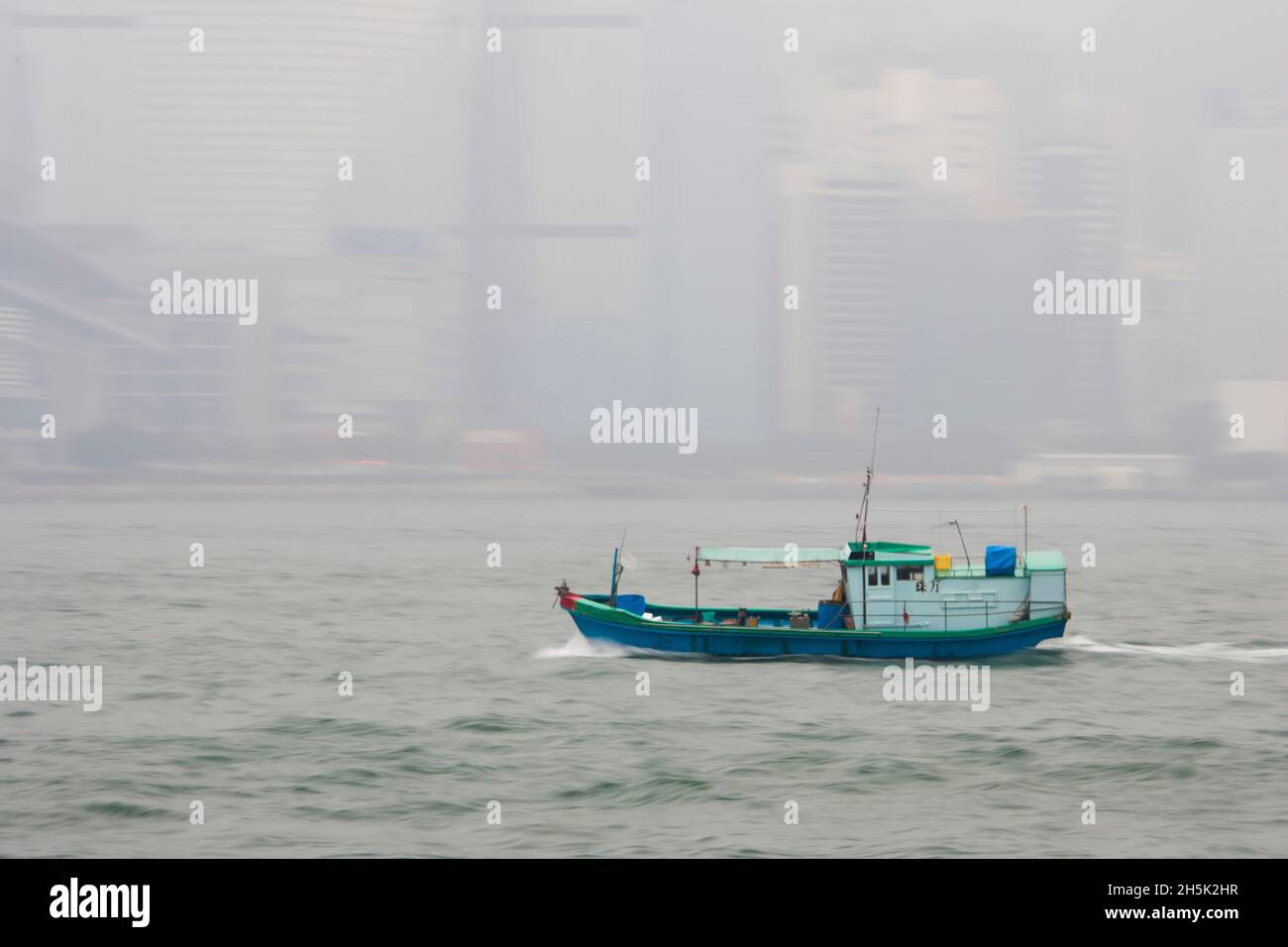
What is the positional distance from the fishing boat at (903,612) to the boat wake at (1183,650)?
859 centimetres

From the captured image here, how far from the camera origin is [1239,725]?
40.0 m

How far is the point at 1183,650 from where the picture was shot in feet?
186

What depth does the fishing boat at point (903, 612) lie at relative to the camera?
149 ft

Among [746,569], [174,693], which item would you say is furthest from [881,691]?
[746,569]

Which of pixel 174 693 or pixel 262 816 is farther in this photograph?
pixel 174 693

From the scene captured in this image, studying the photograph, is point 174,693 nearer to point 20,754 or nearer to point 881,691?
point 20,754

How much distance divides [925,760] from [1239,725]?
39.5 feet

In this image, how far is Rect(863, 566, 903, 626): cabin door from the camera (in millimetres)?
45344

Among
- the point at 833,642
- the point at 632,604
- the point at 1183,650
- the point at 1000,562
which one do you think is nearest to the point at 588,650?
the point at 632,604

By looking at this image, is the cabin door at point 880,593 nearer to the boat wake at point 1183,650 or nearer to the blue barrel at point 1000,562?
the blue barrel at point 1000,562

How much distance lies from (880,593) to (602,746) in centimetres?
1351

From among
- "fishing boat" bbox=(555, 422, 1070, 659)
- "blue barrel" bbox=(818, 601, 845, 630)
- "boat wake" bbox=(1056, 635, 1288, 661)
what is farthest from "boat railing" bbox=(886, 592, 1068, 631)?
"boat wake" bbox=(1056, 635, 1288, 661)

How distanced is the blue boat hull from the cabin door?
0.71m

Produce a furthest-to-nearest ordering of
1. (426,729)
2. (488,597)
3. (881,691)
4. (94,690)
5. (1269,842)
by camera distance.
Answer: (488,597) → (94,690) → (881,691) → (426,729) → (1269,842)
